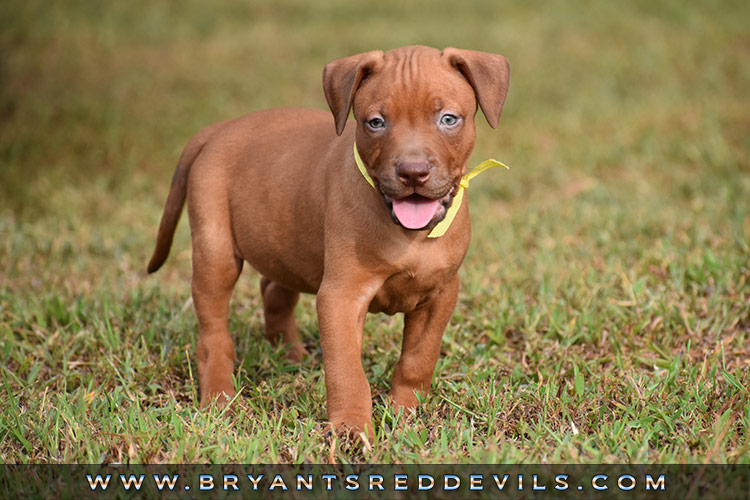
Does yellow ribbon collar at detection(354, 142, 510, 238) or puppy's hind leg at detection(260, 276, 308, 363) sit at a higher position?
yellow ribbon collar at detection(354, 142, 510, 238)

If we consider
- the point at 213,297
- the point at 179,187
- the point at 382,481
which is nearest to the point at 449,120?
the point at 382,481

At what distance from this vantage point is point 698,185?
754cm

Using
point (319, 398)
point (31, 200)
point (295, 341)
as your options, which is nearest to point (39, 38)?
point (31, 200)

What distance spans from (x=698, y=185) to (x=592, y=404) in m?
4.13

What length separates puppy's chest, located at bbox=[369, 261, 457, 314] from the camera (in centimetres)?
378

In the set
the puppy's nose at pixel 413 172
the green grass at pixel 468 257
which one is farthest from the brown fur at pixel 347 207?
the green grass at pixel 468 257

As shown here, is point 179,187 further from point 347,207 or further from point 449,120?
point 449,120

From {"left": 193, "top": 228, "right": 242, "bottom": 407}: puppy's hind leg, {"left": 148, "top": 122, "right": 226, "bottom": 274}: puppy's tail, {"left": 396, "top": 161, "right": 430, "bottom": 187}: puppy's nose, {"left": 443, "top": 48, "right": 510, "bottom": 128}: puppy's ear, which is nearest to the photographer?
{"left": 396, "top": 161, "right": 430, "bottom": 187}: puppy's nose

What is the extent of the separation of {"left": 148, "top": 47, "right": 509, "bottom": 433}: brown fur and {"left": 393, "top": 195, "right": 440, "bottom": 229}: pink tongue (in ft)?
0.24

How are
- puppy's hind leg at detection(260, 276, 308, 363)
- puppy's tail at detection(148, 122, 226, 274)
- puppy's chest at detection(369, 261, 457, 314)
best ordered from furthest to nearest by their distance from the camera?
puppy's hind leg at detection(260, 276, 308, 363) < puppy's tail at detection(148, 122, 226, 274) < puppy's chest at detection(369, 261, 457, 314)

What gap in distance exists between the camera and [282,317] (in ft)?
16.6

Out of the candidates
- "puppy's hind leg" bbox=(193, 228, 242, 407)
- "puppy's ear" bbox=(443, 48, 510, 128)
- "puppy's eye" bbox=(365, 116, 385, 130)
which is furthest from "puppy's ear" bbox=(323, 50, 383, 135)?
"puppy's hind leg" bbox=(193, 228, 242, 407)

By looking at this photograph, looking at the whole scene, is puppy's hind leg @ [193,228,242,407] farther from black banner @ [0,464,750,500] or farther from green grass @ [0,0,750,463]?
black banner @ [0,464,750,500]

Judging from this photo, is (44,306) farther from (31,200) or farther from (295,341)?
(31,200)
